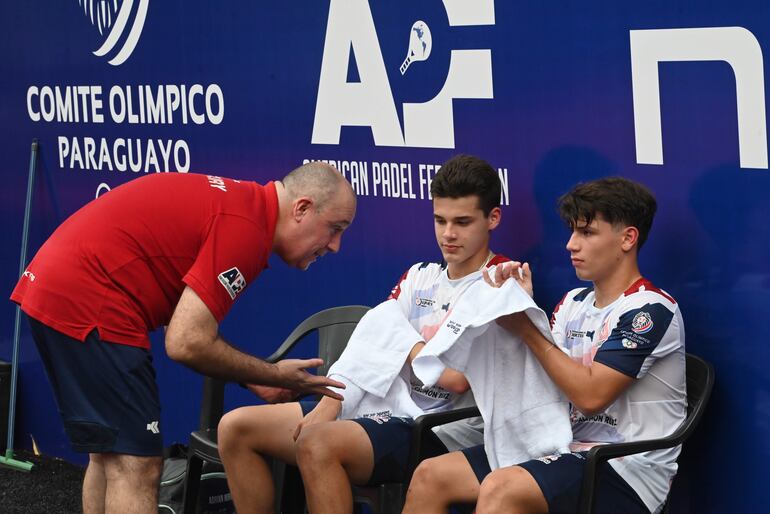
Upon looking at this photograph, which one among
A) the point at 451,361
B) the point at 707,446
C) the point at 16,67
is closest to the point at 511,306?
the point at 451,361

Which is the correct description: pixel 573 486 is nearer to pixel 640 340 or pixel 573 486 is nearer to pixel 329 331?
pixel 640 340

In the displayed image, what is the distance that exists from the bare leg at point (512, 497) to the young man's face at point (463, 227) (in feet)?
3.16

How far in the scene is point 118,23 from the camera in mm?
6090

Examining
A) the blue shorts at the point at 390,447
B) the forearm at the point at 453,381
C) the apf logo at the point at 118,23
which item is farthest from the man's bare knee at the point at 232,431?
the apf logo at the point at 118,23

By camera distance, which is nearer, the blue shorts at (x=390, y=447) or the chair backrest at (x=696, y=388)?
the chair backrest at (x=696, y=388)

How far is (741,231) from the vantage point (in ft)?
12.2

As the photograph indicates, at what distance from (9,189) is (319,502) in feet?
11.9

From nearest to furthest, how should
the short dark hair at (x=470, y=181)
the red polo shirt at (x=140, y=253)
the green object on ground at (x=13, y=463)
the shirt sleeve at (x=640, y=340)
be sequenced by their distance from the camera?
the shirt sleeve at (x=640, y=340) → the red polo shirt at (x=140, y=253) → the short dark hair at (x=470, y=181) → the green object on ground at (x=13, y=463)

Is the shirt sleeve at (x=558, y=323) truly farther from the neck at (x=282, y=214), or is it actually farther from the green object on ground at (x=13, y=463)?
the green object on ground at (x=13, y=463)

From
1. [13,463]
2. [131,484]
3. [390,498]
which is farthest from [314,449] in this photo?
[13,463]

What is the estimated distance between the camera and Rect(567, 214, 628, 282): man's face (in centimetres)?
370

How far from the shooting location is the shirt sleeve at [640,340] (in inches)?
140

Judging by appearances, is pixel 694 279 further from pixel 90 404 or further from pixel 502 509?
pixel 90 404

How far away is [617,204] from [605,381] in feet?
1.68
